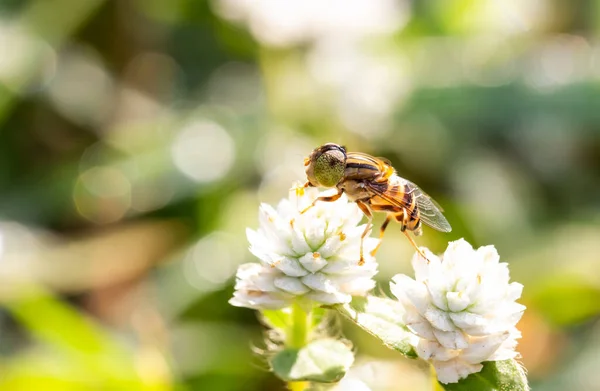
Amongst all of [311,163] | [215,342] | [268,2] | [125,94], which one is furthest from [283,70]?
[311,163]

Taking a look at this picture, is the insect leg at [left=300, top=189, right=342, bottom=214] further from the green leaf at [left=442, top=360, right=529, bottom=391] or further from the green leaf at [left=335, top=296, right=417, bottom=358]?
the green leaf at [left=442, top=360, right=529, bottom=391]

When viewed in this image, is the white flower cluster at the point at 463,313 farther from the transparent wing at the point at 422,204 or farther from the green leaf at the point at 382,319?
the transparent wing at the point at 422,204

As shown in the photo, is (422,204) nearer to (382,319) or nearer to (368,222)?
(368,222)

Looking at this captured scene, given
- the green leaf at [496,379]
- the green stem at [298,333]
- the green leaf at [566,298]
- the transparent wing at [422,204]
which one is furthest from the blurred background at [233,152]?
the green leaf at [496,379]

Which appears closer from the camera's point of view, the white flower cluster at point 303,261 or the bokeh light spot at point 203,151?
the white flower cluster at point 303,261

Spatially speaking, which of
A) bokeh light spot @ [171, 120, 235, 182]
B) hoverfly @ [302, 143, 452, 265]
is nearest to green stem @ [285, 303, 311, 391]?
hoverfly @ [302, 143, 452, 265]

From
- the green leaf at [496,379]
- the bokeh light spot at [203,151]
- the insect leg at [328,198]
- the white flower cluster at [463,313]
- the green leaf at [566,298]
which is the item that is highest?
the bokeh light spot at [203,151]

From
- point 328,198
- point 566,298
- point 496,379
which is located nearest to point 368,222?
point 328,198
